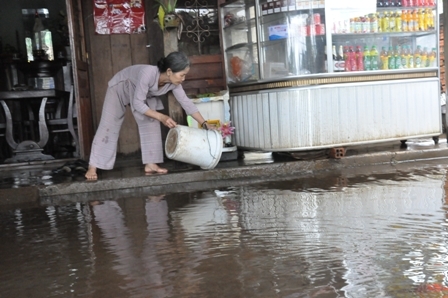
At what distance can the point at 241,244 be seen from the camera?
366 cm

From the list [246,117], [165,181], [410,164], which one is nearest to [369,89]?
[410,164]

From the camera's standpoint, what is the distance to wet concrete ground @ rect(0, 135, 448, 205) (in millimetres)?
6238

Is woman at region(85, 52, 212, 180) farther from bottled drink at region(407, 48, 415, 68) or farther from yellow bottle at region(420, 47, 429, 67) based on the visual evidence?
yellow bottle at region(420, 47, 429, 67)

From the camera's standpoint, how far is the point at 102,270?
129 inches

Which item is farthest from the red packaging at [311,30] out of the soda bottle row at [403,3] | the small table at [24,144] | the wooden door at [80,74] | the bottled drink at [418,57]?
the small table at [24,144]

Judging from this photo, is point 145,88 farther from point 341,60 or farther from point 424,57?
point 424,57

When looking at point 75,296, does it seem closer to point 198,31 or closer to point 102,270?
point 102,270

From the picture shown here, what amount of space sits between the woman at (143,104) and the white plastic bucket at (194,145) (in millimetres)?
159

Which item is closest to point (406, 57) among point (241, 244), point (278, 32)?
point (278, 32)

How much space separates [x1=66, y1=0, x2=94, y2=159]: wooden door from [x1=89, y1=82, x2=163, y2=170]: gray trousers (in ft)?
5.78

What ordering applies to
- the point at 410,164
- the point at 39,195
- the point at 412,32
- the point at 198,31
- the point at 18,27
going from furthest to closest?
the point at 18,27 → the point at 198,31 → the point at 412,32 → the point at 410,164 → the point at 39,195

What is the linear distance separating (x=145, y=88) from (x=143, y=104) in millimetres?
172

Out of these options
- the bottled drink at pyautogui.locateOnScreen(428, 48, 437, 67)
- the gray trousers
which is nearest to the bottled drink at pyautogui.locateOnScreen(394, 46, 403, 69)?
the bottled drink at pyautogui.locateOnScreen(428, 48, 437, 67)

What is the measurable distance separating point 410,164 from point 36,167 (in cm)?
546
